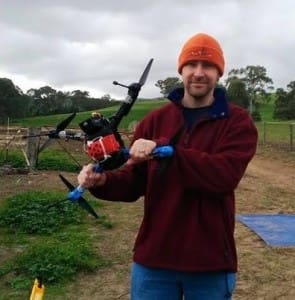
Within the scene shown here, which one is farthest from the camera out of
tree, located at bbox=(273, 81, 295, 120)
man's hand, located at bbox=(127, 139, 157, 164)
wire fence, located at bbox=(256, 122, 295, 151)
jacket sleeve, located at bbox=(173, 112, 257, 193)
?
tree, located at bbox=(273, 81, 295, 120)

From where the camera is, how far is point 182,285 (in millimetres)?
2756

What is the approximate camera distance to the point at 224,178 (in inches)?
102

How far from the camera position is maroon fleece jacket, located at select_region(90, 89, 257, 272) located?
2.63m

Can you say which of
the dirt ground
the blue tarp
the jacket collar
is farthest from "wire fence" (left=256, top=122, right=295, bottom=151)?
the jacket collar

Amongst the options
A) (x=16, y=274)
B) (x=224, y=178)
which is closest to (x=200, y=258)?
(x=224, y=178)

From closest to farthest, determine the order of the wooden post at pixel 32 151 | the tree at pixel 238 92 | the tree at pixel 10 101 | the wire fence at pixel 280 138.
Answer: the wooden post at pixel 32 151, the wire fence at pixel 280 138, the tree at pixel 10 101, the tree at pixel 238 92

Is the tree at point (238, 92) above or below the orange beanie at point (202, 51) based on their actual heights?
above

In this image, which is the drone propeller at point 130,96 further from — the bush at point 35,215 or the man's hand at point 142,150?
the bush at point 35,215

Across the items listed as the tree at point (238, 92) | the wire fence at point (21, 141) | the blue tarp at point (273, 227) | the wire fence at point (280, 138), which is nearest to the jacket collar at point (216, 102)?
the blue tarp at point (273, 227)

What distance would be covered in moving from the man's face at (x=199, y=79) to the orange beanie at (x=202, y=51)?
26 millimetres

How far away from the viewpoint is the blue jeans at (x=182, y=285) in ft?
8.87

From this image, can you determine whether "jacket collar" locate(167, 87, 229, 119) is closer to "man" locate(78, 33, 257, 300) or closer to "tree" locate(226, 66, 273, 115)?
"man" locate(78, 33, 257, 300)

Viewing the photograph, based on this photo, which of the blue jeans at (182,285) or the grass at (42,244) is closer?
the blue jeans at (182,285)

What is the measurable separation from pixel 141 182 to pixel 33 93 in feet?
215
